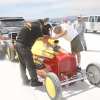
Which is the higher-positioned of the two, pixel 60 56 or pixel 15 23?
pixel 15 23

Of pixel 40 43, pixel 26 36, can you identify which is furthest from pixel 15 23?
pixel 26 36

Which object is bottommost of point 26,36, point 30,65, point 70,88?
point 70,88

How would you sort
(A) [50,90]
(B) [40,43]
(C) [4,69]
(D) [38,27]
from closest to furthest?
(A) [50,90] < (D) [38,27] < (B) [40,43] < (C) [4,69]

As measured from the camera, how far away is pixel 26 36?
2.92 meters

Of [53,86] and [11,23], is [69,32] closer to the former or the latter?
[53,86]

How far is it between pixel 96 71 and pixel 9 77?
8.03 ft

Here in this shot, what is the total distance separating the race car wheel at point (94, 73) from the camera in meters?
3.00

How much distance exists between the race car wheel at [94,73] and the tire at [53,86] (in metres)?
1.00

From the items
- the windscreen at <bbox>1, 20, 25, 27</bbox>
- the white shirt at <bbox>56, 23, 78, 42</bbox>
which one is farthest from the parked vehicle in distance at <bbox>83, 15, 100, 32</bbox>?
the white shirt at <bbox>56, 23, 78, 42</bbox>

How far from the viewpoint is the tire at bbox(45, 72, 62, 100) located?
2.36 metres

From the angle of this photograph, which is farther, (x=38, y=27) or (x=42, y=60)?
(x=42, y=60)

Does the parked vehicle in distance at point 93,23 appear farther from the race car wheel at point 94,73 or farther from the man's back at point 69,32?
the race car wheel at point 94,73

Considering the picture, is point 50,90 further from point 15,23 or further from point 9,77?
point 15,23

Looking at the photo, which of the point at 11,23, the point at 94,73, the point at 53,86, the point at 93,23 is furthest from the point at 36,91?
the point at 93,23
